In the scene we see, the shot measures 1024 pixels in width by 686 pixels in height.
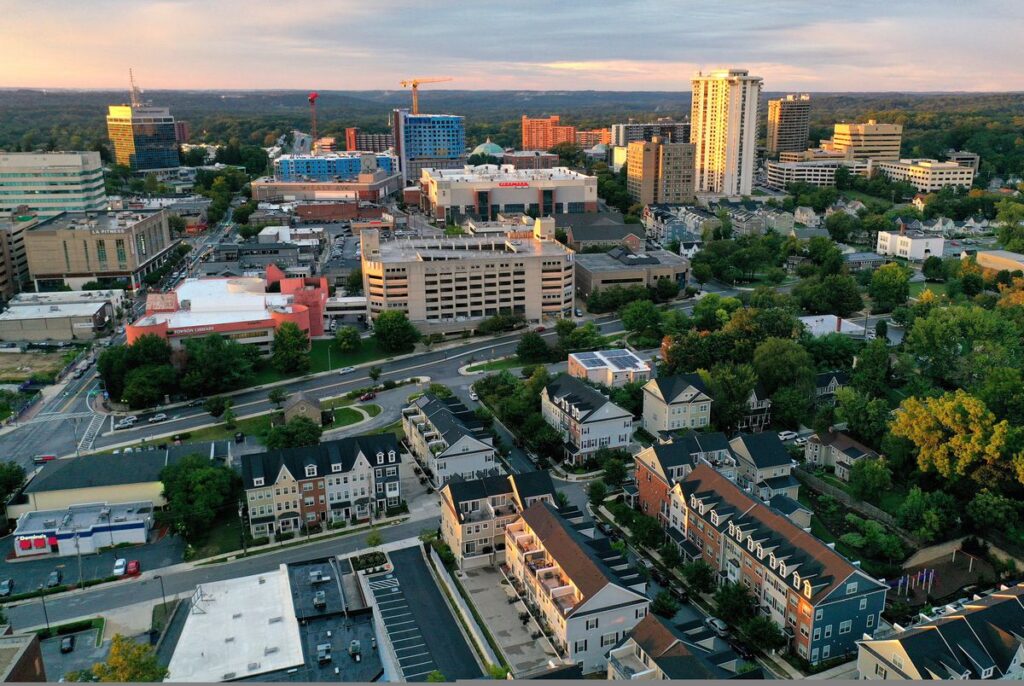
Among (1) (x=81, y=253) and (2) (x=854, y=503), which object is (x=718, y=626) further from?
(1) (x=81, y=253)

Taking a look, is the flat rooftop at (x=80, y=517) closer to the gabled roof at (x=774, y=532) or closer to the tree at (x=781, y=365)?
the gabled roof at (x=774, y=532)

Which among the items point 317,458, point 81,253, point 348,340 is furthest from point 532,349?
point 81,253

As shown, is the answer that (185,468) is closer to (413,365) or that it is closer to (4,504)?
(4,504)

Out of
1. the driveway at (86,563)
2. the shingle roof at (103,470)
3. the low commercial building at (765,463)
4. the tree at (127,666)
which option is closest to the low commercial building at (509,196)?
the shingle roof at (103,470)

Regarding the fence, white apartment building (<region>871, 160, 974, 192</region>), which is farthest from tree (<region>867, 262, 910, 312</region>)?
Result: white apartment building (<region>871, 160, 974, 192</region>)

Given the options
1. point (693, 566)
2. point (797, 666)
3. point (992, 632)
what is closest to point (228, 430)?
point (693, 566)

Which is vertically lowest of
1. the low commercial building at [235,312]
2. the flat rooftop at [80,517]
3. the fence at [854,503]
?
the fence at [854,503]

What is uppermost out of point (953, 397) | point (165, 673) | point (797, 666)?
point (953, 397)

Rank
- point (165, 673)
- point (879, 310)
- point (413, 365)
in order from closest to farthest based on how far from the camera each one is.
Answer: point (165, 673) → point (413, 365) → point (879, 310)
